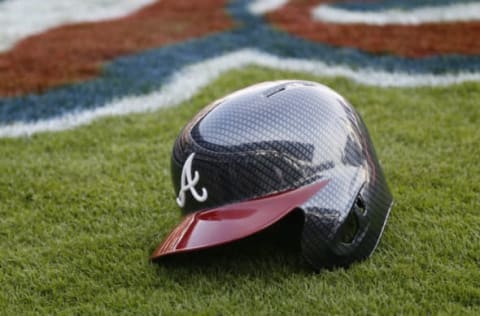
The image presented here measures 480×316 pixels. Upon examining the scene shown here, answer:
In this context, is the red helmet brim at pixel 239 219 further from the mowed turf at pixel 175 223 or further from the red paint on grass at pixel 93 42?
the red paint on grass at pixel 93 42

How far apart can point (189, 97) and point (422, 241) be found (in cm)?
200

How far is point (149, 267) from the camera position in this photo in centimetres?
232

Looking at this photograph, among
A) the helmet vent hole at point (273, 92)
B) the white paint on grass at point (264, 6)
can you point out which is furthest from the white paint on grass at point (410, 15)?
the helmet vent hole at point (273, 92)

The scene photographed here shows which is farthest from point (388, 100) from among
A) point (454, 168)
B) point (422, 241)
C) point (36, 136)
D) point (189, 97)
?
point (36, 136)

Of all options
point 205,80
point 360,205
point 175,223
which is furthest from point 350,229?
point 205,80

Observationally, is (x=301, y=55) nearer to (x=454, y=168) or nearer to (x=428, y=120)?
(x=428, y=120)

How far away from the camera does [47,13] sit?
6234 mm

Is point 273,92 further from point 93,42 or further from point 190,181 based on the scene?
point 93,42

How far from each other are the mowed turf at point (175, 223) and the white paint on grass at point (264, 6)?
102 inches

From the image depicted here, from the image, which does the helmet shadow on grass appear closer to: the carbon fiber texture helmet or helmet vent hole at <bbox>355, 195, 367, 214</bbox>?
the carbon fiber texture helmet

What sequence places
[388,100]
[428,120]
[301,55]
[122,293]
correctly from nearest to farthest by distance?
[122,293]
[428,120]
[388,100]
[301,55]

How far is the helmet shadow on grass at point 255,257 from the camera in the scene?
89.0 inches

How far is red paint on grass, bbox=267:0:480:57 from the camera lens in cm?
447

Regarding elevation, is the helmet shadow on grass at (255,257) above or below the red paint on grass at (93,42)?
below
